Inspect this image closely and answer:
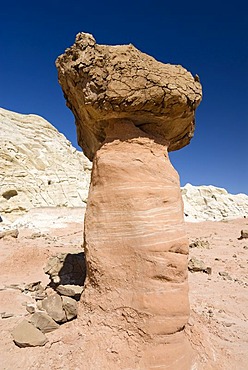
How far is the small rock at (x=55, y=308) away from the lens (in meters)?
3.11

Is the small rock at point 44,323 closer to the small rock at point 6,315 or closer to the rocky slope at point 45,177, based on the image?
the small rock at point 6,315

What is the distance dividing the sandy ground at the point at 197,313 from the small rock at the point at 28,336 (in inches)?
1.9

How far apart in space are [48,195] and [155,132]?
54.7ft

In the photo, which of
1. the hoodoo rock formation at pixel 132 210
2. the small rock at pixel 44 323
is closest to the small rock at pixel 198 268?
the hoodoo rock formation at pixel 132 210

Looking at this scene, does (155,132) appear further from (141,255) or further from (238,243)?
(238,243)

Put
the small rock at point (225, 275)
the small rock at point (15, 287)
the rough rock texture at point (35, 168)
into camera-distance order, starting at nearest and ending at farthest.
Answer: the small rock at point (15, 287), the small rock at point (225, 275), the rough rock texture at point (35, 168)

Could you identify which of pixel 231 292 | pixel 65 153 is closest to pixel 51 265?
pixel 231 292

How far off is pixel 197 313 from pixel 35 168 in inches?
714

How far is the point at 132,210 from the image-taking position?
298 centimetres

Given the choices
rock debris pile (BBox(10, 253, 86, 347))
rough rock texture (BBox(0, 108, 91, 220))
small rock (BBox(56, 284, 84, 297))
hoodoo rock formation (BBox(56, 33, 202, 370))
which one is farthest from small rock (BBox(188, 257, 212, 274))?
rough rock texture (BBox(0, 108, 91, 220))

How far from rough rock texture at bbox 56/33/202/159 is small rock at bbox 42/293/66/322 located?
2375 mm

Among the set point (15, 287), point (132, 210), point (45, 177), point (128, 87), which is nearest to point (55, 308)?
point (132, 210)

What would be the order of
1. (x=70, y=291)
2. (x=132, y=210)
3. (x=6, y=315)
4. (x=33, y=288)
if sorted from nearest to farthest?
(x=132, y=210), (x=6, y=315), (x=70, y=291), (x=33, y=288)

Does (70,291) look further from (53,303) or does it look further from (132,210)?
(132,210)
